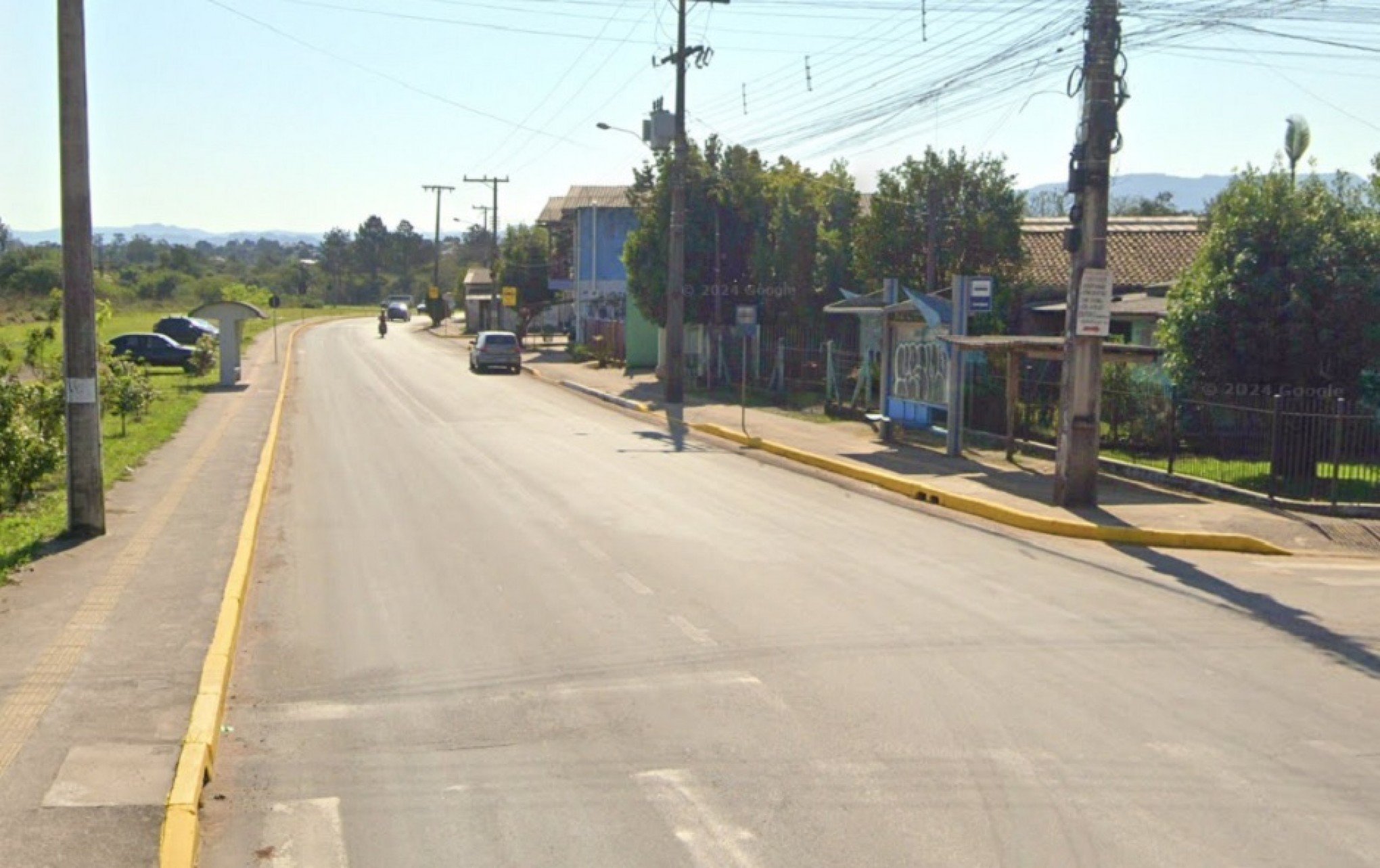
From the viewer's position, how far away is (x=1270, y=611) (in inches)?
464

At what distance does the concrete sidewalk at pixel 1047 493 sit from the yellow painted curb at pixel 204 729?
9.36m

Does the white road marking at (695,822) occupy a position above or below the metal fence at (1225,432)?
below

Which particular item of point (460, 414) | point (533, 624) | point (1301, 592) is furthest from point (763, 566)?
point (460, 414)

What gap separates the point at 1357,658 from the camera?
10039mm

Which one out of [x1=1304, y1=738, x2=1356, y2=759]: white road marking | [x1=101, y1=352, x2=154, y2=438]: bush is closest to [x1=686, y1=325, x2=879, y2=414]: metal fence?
[x1=101, y1=352, x2=154, y2=438]: bush

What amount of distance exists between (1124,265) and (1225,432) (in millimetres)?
19941

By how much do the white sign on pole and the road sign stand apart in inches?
248

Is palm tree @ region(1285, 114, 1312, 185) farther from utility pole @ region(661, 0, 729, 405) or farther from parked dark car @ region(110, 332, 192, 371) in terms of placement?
parked dark car @ region(110, 332, 192, 371)

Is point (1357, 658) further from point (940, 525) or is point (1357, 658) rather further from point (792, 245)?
point (792, 245)

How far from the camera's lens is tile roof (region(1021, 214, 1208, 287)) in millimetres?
39438

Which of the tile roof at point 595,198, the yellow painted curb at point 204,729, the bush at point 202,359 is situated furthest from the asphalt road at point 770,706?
the tile roof at point 595,198

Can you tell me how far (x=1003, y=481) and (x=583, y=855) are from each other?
14.8 metres

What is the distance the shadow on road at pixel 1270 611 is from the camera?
10.2m

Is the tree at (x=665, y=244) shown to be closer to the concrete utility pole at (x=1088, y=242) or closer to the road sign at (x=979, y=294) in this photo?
the road sign at (x=979, y=294)
